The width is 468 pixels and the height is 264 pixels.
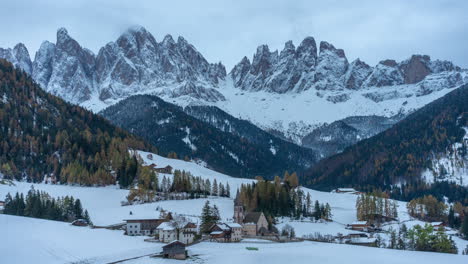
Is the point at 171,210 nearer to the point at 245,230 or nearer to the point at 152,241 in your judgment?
the point at 245,230

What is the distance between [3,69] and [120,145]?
4825 cm

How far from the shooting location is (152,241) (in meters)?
73.9

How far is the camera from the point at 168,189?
12138cm

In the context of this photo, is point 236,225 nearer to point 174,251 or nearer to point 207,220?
point 207,220

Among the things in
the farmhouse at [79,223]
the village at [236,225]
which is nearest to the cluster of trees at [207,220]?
the village at [236,225]

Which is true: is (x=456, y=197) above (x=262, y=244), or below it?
above

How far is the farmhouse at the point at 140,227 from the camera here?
81.2 metres

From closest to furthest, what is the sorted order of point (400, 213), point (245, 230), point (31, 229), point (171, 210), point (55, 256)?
point (55, 256)
point (31, 229)
point (245, 230)
point (171, 210)
point (400, 213)

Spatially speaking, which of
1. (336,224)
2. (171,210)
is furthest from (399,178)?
(171,210)

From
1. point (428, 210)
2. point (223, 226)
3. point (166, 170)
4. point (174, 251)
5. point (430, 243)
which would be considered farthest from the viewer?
point (166, 170)

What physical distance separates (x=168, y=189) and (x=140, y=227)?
1525 inches

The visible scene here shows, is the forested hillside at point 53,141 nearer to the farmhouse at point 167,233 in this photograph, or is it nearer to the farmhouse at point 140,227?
the farmhouse at point 140,227

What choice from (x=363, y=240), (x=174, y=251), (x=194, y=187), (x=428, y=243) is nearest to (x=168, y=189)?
(x=194, y=187)

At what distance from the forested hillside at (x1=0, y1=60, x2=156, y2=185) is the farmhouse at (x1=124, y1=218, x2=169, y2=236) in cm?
4090
